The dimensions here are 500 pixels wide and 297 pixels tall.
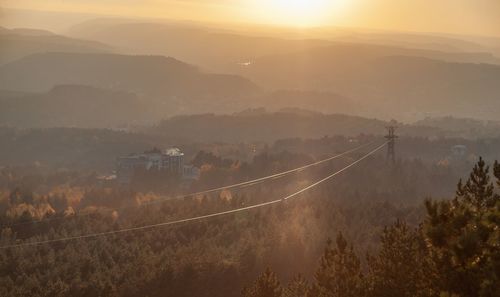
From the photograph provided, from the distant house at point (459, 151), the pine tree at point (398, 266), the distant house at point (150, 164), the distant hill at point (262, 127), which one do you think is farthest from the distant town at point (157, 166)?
the pine tree at point (398, 266)

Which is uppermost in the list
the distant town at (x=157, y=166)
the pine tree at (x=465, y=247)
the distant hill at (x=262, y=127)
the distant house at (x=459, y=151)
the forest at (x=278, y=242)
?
the pine tree at (x=465, y=247)

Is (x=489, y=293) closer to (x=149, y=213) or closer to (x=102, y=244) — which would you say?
(x=102, y=244)

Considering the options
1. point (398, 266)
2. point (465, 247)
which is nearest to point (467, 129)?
point (398, 266)

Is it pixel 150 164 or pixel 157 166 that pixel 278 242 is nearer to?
pixel 157 166

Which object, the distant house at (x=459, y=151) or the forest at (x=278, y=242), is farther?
the distant house at (x=459, y=151)

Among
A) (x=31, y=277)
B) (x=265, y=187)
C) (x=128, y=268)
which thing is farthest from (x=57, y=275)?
(x=265, y=187)

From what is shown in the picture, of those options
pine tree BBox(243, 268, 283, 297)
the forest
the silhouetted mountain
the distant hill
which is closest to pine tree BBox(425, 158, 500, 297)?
the forest

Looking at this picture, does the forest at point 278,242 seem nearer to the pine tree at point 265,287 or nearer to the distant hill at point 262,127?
the pine tree at point 265,287
